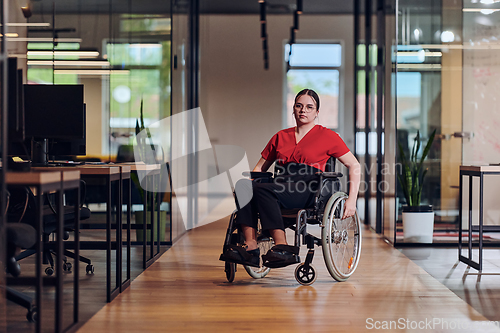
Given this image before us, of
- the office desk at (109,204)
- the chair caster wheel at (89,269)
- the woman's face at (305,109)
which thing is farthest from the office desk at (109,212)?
the woman's face at (305,109)

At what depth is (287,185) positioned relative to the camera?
2.81 metres

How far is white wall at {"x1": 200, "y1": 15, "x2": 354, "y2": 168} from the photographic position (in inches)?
360

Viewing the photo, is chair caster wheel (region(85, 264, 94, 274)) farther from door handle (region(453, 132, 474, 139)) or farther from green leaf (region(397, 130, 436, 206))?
door handle (region(453, 132, 474, 139))

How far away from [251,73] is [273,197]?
677cm

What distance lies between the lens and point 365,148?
18.8 feet

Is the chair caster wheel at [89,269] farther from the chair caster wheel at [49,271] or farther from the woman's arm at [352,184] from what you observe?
the woman's arm at [352,184]

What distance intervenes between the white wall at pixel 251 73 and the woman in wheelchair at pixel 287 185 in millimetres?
6055

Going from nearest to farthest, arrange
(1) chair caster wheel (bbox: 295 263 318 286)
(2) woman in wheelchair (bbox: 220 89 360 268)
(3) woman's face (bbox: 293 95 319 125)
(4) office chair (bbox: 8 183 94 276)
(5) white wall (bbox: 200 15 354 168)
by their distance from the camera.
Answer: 1. (4) office chair (bbox: 8 183 94 276)
2. (2) woman in wheelchair (bbox: 220 89 360 268)
3. (1) chair caster wheel (bbox: 295 263 318 286)
4. (3) woman's face (bbox: 293 95 319 125)
5. (5) white wall (bbox: 200 15 354 168)

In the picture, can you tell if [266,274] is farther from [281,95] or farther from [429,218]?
[281,95]

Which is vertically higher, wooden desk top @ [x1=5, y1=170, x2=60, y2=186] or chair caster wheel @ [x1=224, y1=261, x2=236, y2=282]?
wooden desk top @ [x1=5, y1=170, x2=60, y2=186]

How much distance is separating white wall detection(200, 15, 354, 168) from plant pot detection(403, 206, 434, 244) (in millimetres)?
4921

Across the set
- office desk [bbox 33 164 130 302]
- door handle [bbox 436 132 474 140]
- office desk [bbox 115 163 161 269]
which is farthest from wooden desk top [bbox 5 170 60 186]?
door handle [bbox 436 132 474 140]

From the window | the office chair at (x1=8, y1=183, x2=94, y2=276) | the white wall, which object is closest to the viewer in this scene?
the office chair at (x1=8, y1=183, x2=94, y2=276)

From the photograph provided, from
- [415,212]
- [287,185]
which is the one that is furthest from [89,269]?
[415,212]
